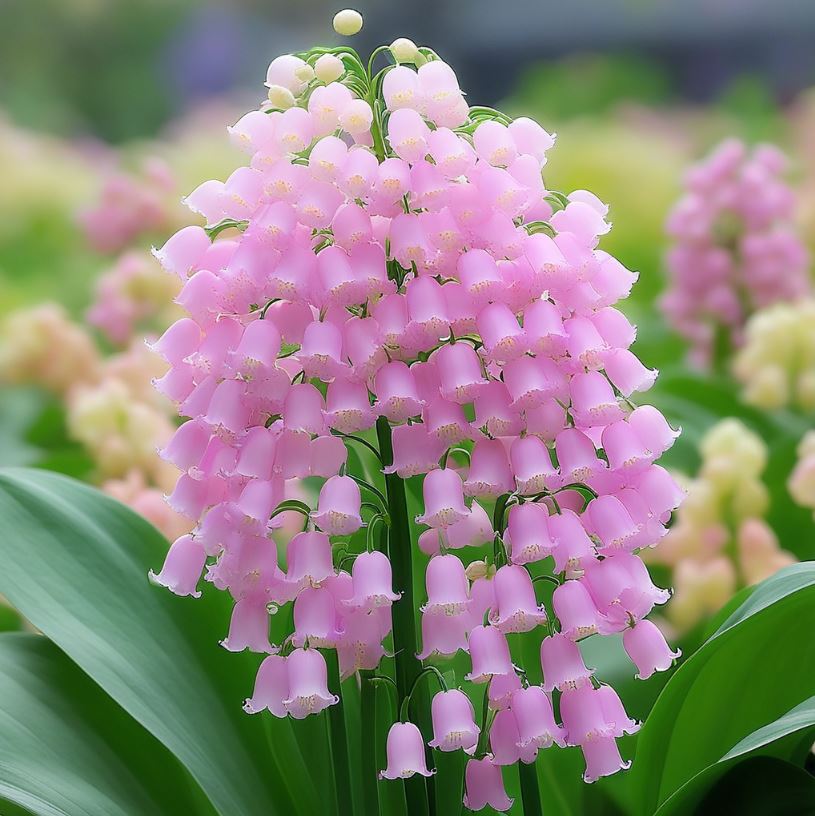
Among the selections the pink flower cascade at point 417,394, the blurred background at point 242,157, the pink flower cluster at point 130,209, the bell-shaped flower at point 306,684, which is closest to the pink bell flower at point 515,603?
the pink flower cascade at point 417,394

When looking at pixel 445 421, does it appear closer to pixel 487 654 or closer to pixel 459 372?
pixel 459 372

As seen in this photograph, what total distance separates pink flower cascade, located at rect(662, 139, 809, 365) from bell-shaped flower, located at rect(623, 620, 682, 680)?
1237 mm

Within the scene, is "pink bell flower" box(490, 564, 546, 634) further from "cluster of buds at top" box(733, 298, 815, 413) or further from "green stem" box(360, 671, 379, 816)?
"cluster of buds at top" box(733, 298, 815, 413)

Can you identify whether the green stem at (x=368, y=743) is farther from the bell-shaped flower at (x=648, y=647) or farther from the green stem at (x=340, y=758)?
the bell-shaped flower at (x=648, y=647)

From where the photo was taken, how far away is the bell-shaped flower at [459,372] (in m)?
0.69

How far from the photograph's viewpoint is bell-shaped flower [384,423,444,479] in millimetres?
708

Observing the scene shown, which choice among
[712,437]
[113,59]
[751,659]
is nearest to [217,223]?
[751,659]

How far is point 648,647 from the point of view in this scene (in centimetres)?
75

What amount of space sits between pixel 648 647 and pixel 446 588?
5.4 inches

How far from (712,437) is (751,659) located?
517 mm

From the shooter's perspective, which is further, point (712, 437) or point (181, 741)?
point (712, 437)

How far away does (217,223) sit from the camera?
753 millimetres

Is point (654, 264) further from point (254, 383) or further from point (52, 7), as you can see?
point (52, 7)

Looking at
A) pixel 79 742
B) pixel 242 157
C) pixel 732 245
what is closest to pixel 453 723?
pixel 79 742
